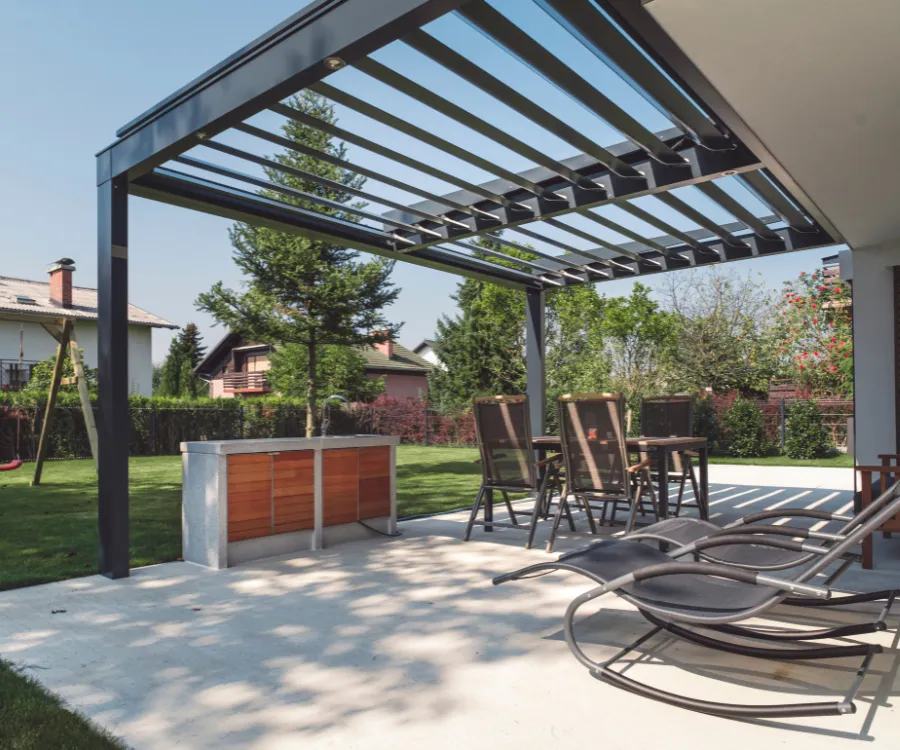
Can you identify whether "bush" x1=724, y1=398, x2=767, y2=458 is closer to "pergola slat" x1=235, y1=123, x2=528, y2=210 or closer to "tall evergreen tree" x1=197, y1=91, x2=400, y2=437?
"tall evergreen tree" x1=197, y1=91, x2=400, y2=437

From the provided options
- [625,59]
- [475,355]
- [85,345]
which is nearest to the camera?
[625,59]

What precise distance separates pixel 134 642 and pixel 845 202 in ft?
18.2

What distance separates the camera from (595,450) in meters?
5.35

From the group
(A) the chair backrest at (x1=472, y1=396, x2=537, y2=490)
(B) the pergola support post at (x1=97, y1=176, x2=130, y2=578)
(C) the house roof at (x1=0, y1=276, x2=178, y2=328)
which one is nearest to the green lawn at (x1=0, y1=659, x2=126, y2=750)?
(B) the pergola support post at (x1=97, y1=176, x2=130, y2=578)

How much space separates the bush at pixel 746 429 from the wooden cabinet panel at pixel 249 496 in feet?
42.5

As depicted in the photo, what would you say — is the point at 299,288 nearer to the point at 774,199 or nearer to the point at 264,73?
the point at 774,199

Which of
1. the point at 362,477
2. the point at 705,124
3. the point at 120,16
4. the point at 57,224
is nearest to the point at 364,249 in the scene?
the point at 362,477

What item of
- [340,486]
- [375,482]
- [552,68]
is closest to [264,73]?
[552,68]

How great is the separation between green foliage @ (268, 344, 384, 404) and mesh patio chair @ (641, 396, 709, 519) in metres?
13.9

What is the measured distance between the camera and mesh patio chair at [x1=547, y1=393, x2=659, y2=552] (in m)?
5.14

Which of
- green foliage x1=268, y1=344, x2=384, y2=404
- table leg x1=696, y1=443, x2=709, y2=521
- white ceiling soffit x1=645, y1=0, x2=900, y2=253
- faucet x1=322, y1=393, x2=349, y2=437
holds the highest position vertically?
white ceiling soffit x1=645, y1=0, x2=900, y2=253

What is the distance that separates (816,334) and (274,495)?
18013 millimetres

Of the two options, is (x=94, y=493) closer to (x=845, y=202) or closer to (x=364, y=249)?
(x=364, y=249)

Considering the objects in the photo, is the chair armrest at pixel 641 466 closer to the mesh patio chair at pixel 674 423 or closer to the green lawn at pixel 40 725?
the mesh patio chair at pixel 674 423
